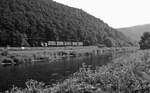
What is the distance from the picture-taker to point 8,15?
387 ft

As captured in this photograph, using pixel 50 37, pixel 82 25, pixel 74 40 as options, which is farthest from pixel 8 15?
pixel 82 25

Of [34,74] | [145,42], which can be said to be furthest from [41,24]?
[34,74]

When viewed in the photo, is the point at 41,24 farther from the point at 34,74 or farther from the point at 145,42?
the point at 34,74

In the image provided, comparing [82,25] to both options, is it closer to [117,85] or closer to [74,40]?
[74,40]

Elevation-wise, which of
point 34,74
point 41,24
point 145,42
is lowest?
point 34,74

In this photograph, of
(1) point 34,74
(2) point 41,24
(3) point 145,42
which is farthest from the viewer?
(2) point 41,24

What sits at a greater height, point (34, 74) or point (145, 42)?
point (145, 42)

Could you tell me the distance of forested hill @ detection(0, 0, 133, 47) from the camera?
10769 centimetres

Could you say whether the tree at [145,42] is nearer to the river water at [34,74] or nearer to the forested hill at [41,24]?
the river water at [34,74]

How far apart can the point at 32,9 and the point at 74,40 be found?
34.1 m

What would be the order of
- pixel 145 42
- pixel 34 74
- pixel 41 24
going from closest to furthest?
pixel 34 74, pixel 145 42, pixel 41 24

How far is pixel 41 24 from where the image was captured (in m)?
136

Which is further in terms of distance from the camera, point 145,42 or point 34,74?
point 145,42

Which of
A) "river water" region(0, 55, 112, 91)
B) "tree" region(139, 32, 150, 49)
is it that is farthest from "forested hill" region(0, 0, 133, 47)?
"river water" region(0, 55, 112, 91)
